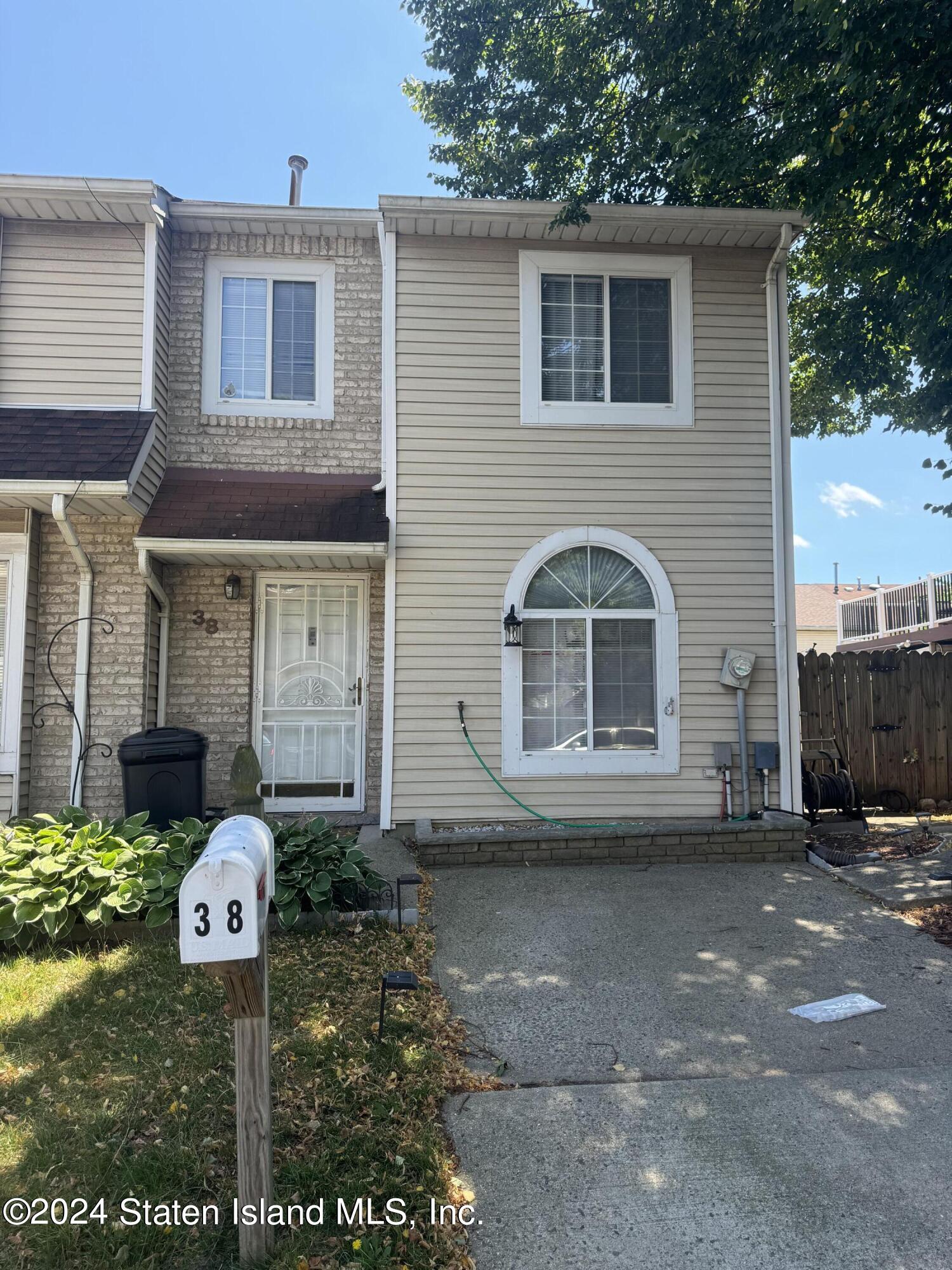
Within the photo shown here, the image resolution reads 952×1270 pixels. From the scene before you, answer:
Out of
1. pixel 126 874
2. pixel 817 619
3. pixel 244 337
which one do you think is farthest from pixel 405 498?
pixel 817 619

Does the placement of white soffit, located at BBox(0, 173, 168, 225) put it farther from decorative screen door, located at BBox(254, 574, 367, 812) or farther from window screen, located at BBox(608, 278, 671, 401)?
window screen, located at BBox(608, 278, 671, 401)

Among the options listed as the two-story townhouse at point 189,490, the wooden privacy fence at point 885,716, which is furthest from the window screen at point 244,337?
the wooden privacy fence at point 885,716

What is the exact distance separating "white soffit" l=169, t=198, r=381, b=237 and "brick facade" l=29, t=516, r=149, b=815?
9.87ft

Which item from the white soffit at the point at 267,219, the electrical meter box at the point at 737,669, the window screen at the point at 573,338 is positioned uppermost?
the white soffit at the point at 267,219

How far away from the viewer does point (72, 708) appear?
696cm

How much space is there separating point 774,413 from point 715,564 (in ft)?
5.27

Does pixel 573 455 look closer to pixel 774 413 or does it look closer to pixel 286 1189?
pixel 774 413

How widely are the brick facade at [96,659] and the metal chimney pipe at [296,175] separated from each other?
467 centimetres

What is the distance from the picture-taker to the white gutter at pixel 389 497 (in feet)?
23.1

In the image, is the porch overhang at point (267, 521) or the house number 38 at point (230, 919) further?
the porch overhang at point (267, 521)

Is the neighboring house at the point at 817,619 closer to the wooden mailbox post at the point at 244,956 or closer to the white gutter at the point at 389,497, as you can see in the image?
the white gutter at the point at 389,497

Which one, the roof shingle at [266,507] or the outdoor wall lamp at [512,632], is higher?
the roof shingle at [266,507]

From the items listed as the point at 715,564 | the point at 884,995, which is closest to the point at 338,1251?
the point at 884,995

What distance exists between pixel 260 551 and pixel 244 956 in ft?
16.8
